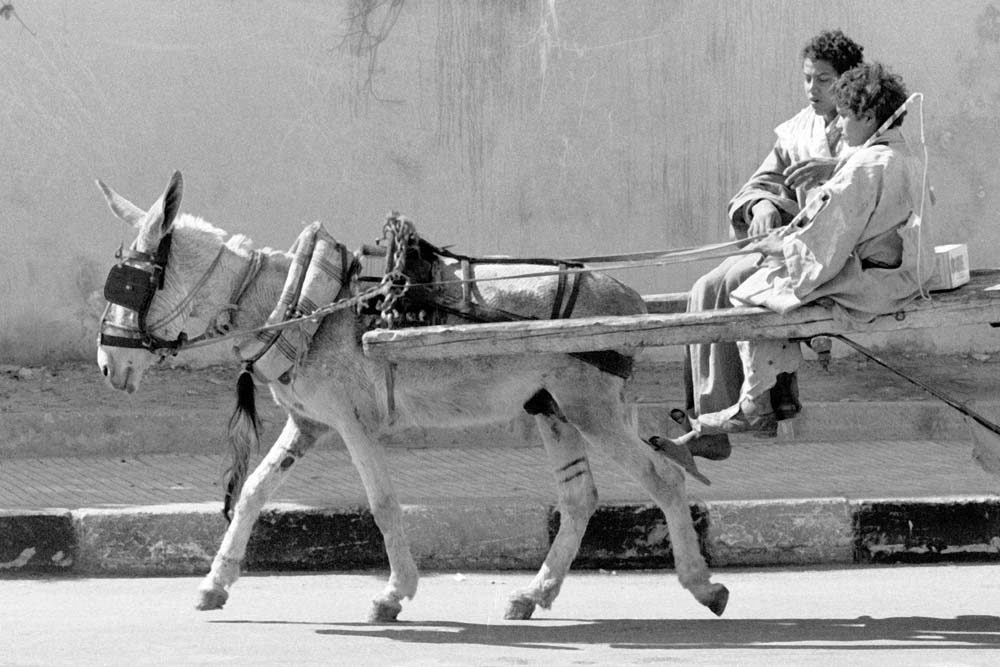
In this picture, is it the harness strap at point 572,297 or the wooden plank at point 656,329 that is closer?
the wooden plank at point 656,329

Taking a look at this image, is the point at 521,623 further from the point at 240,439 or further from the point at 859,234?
the point at 859,234

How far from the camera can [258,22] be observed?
34.9 feet

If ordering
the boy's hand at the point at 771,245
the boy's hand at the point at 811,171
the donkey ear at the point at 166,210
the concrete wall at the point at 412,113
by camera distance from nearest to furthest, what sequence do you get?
the boy's hand at the point at 771,245
the boy's hand at the point at 811,171
the donkey ear at the point at 166,210
the concrete wall at the point at 412,113

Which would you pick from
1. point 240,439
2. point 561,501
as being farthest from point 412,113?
point 561,501

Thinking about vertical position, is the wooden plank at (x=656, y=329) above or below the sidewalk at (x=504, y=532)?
above

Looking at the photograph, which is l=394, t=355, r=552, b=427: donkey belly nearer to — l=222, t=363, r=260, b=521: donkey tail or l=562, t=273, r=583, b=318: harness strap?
l=562, t=273, r=583, b=318: harness strap

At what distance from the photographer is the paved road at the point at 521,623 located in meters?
5.56

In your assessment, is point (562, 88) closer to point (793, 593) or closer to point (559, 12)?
point (559, 12)

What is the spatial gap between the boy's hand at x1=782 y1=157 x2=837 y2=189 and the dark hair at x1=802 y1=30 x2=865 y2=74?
37 centimetres

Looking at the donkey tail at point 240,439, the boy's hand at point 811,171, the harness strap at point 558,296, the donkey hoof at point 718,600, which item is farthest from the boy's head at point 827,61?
the donkey tail at point 240,439

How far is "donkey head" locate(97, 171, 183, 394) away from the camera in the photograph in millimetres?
6016

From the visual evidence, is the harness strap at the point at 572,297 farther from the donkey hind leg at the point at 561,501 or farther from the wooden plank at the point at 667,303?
the wooden plank at the point at 667,303

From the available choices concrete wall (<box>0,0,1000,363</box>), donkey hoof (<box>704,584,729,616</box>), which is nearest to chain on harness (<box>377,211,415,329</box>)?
donkey hoof (<box>704,584,729,616</box>)

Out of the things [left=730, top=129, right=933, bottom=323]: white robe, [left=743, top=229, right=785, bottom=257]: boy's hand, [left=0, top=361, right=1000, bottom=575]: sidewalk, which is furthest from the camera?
[left=0, top=361, right=1000, bottom=575]: sidewalk
